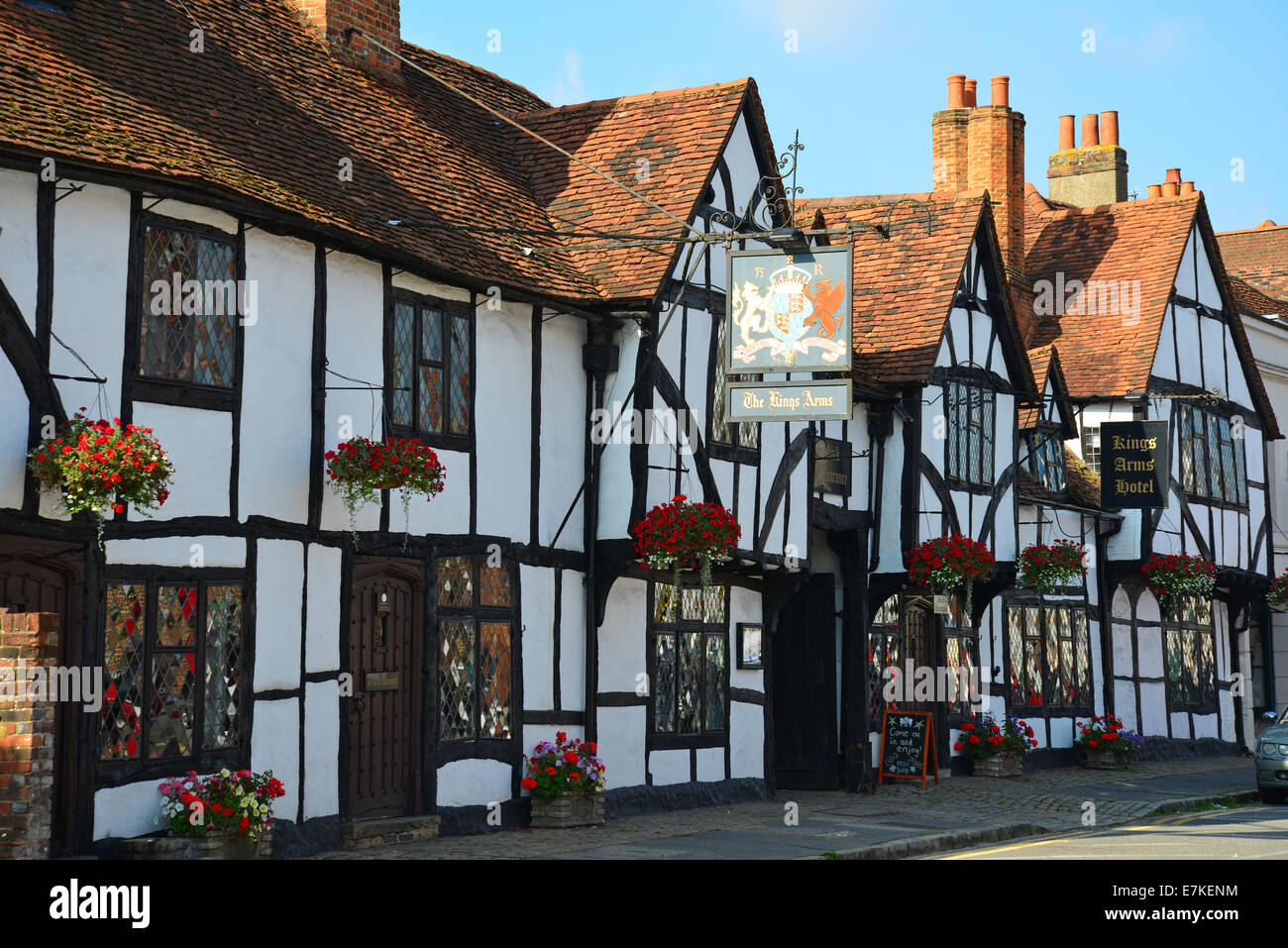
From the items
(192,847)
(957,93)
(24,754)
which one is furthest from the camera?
(957,93)

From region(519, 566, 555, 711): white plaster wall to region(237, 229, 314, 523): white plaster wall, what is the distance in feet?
10.9

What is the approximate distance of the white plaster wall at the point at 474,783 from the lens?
15.6 m

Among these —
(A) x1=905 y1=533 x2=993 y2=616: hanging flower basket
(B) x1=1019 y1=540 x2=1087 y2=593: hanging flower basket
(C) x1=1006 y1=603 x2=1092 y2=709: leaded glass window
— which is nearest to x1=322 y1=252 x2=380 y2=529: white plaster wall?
(A) x1=905 y1=533 x2=993 y2=616: hanging flower basket

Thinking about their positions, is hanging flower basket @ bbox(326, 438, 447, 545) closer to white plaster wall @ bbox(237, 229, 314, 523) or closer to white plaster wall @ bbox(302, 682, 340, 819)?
white plaster wall @ bbox(237, 229, 314, 523)

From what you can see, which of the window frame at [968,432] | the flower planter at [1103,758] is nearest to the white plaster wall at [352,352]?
the window frame at [968,432]

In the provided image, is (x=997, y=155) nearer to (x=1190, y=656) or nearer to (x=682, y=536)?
(x=1190, y=656)

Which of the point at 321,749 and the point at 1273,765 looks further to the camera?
the point at 1273,765

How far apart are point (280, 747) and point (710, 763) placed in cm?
680

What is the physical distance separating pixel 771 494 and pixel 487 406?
4943 mm

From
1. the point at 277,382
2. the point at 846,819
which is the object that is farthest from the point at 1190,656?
the point at 277,382

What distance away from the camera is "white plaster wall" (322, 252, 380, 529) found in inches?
569

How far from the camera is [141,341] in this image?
41.5ft
